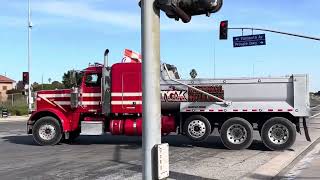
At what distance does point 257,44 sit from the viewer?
42.6 m

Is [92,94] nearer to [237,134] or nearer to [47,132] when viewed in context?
[47,132]

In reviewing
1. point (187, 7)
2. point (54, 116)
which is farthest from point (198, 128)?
point (187, 7)

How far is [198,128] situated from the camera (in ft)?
57.7

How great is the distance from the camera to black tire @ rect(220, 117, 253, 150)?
1697 centimetres

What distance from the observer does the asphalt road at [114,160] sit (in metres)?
11.7

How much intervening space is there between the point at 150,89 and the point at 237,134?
1167 cm

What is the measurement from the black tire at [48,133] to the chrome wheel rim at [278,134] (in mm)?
7396

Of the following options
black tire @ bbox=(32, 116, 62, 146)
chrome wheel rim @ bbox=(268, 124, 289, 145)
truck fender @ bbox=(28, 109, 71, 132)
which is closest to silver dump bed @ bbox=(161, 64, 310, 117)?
chrome wheel rim @ bbox=(268, 124, 289, 145)

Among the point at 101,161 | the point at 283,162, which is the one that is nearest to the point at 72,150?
the point at 101,161

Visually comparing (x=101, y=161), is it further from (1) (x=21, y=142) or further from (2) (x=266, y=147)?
(1) (x=21, y=142)

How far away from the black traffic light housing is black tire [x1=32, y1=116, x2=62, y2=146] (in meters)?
13.6

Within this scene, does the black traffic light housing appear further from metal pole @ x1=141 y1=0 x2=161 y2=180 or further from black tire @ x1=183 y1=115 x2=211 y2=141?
black tire @ x1=183 y1=115 x2=211 y2=141

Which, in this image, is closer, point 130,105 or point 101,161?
point 101,161

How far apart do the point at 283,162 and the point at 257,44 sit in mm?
29431
